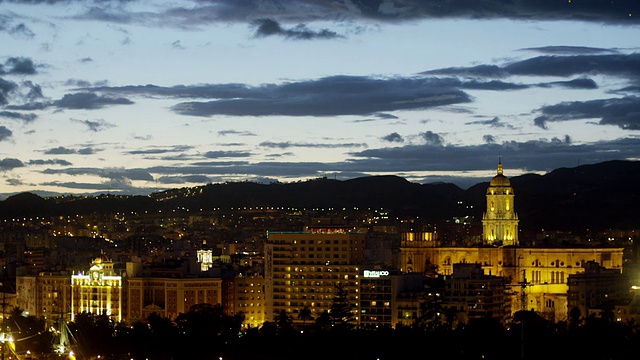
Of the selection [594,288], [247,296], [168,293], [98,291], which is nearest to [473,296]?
[594,288]

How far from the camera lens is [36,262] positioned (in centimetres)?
14512

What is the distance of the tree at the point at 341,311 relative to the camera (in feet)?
311

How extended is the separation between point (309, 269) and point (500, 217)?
2677 centimetres

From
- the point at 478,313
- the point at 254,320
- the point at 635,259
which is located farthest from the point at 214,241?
the point at 478,313

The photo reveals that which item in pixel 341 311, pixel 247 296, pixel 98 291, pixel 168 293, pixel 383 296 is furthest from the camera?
pixel 98 291

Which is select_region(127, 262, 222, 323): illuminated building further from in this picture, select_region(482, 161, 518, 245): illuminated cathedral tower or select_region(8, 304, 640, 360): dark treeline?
select_region(482, 161, 518, 245): illuminated cathedral tower

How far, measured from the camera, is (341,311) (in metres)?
95.4

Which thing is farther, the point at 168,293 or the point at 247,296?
the point at 247,296

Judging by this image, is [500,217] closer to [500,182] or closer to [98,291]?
Result: [500,182]

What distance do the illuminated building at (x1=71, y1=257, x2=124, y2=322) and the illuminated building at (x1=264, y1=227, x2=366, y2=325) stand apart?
13.3m

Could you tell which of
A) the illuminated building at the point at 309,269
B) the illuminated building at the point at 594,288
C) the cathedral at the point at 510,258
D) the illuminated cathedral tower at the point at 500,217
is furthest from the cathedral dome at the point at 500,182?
the illuminated building at the point at 309,269

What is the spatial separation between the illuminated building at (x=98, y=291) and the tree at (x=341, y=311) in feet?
61.8

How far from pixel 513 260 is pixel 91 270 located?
31.1m

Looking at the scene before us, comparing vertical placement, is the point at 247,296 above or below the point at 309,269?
below
